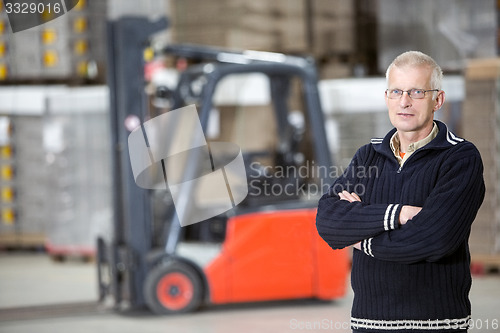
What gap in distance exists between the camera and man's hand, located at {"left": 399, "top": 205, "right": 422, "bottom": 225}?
198 cm

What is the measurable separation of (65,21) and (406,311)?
6.88m

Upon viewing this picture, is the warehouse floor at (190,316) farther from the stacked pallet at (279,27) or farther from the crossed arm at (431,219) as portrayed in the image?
the crossed arm at (431,219)

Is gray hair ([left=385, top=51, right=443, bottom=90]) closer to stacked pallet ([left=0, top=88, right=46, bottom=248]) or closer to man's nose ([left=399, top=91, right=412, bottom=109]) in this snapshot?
man's nose ([left=399, top=91, right=412, bottom=109])

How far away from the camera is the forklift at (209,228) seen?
17.4ft

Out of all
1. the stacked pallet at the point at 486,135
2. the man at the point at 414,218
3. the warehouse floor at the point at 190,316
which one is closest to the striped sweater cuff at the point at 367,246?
the man at the point at 414,218

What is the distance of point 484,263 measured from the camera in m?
6.50

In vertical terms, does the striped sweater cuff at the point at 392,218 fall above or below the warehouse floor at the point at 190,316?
above

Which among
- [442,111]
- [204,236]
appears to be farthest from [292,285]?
[442,111]

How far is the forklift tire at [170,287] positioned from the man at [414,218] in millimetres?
3318

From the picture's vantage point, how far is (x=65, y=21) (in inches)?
322

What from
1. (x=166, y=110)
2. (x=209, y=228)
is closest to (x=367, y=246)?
(x=209, y=228)

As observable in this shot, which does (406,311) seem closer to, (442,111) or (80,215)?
(442,111)

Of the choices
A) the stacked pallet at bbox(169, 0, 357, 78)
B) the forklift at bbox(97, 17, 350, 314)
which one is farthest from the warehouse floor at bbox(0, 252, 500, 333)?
the stacked pallet at bbox(169, 0, 357, 78)

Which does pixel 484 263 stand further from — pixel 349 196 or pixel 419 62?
pixel 419 62
